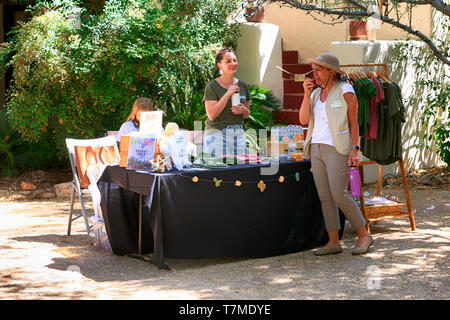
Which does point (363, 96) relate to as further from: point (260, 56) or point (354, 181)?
point (260, 56)

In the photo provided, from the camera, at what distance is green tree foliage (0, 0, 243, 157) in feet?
30.5

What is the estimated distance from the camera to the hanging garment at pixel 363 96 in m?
6.66

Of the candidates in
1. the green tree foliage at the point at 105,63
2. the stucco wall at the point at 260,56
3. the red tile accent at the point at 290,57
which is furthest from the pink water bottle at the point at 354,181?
the red tile accent at the point at 290,57

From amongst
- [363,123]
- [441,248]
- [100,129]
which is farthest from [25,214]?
[441,248]

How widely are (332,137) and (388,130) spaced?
129cm

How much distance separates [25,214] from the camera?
866 centimetres

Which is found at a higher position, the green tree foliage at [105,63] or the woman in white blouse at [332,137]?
the green tree foliage at [105,63]

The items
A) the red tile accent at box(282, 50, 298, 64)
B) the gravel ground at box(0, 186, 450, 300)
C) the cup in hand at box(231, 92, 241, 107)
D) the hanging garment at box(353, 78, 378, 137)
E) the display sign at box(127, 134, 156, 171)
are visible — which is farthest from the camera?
the red tile accent at box(282, 50, 298, 64)

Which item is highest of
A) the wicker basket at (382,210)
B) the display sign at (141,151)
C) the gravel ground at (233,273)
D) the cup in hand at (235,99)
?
→ the cup in hand at (235,99)

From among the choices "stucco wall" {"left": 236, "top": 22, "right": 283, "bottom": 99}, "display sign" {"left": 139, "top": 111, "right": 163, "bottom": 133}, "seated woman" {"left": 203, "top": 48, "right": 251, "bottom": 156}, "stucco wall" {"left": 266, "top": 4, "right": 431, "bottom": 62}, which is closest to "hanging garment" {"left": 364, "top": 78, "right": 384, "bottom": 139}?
"seated woman" {"left": 203, "top": 48, "right": 251, "bottom": 156}

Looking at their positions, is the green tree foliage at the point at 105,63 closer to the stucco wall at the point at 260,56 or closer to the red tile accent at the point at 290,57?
the stucco wall at the point at 260,56

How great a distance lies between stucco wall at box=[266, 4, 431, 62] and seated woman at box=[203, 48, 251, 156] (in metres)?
6.26

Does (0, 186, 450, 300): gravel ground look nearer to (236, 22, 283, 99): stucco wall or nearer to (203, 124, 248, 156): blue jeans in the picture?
(203, 124, 248, 156): blue jeans

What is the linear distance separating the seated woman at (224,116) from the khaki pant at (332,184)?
699 millimetres
